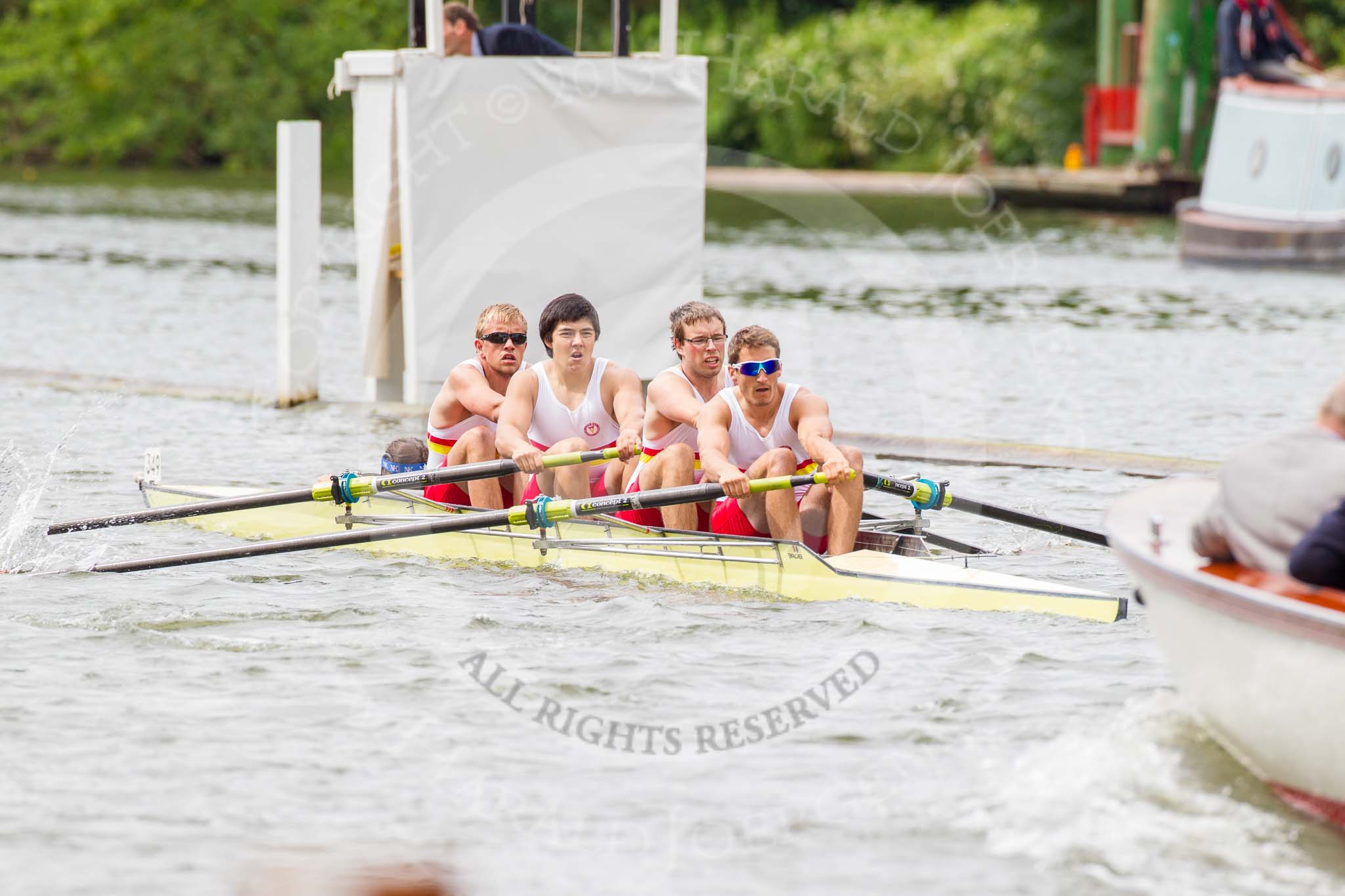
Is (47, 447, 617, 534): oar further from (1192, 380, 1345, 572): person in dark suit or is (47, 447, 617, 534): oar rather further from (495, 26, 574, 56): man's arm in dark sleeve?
(495, 26, 574, 56): man's arm in dark sleeve

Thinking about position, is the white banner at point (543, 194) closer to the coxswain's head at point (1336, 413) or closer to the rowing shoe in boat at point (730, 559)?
the rowing shoe in boat at point (730, 559)

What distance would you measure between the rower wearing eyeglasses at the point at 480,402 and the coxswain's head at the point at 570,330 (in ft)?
1.12

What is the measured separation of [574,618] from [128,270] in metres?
19.2

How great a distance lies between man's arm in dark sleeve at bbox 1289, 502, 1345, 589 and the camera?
5.17 metres

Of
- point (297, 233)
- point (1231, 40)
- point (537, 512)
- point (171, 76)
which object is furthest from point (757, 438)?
point (171, 76)

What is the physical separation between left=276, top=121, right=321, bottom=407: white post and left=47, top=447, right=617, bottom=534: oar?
447 centimetres

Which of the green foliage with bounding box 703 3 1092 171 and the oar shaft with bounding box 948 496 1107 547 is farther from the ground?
the green foliage with bounding box 703 3 1092 171

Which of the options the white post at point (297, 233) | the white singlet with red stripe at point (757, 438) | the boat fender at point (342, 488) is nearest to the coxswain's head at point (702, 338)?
the white singlet with red stripe at point (757, 438)

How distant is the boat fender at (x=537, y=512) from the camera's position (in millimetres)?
8203

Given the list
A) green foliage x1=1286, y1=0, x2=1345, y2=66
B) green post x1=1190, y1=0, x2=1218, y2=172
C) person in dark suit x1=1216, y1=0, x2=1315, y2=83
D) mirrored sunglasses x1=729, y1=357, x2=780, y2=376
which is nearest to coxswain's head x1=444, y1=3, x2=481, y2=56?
mirrored sunglasses x1=729, y1=357, x2=780, y2=376

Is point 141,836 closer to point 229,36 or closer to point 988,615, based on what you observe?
point 988,615

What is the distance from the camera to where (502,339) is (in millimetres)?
9195

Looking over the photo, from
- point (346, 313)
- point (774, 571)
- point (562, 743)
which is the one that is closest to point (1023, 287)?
point (346, 313)

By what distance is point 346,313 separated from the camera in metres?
22.0
